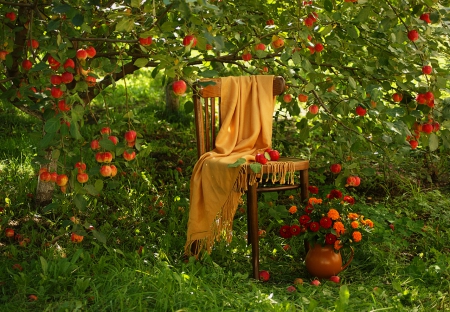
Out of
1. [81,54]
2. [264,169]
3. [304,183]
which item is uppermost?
[81,54]

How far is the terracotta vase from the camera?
2.51 meters

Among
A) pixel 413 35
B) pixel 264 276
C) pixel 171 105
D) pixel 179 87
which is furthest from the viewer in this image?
pixel 171 105

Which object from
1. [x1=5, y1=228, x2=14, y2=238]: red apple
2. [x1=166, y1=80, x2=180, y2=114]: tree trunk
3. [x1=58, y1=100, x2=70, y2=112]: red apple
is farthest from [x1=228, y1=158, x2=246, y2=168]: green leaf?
[x1=166, y1=80, x2=180, y2=114]: tree trunk

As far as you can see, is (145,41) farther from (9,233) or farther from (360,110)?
(9,233)

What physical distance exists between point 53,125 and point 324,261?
4.10ft

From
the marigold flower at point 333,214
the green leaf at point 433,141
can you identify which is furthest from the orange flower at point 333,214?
the green leaf at point 433,141

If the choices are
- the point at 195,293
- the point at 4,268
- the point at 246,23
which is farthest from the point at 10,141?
the point at 195,293

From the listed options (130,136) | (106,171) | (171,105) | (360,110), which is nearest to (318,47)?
(360,110)

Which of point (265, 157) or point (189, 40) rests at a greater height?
point (189, 40)

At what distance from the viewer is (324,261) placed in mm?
2504

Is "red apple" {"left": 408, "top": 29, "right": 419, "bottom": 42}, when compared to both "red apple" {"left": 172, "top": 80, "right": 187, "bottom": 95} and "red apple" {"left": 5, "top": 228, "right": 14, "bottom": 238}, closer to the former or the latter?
"red apple" {"left": 172, "top": 80, "right": 187, "bottom": 95}

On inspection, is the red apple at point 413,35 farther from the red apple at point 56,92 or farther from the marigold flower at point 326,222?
the red apple at point 56,92

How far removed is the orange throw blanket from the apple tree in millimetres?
161

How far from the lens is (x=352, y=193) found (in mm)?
3469
